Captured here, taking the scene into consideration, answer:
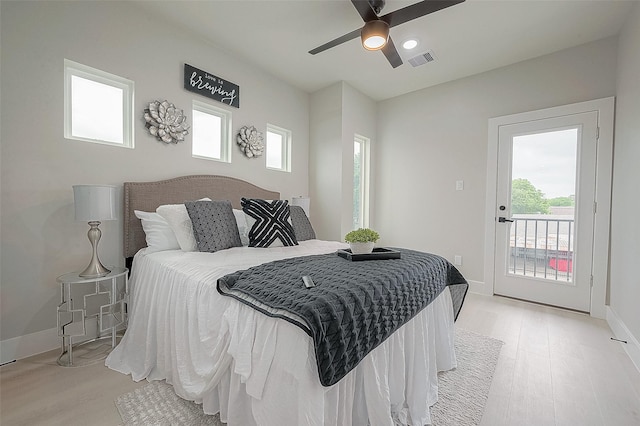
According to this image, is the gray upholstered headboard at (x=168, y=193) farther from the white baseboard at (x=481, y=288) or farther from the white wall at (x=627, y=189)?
the white wall at (x=627, y=189)

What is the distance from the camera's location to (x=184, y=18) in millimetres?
2580

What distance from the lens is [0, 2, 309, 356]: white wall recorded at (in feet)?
6.15

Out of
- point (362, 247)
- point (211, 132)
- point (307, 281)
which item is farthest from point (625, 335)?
point (211, 132)

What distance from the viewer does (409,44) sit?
2.87m

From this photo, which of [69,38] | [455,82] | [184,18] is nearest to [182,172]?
[69,38]

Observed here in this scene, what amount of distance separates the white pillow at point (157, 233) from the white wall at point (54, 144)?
295 mm

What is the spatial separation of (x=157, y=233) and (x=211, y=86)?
169cm

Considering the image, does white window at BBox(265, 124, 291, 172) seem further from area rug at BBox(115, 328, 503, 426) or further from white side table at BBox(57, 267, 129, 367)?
area rug at BBox(115, 328, 503, 426)

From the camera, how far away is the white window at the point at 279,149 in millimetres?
3773

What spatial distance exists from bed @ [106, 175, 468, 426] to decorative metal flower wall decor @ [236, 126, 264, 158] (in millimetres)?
1301

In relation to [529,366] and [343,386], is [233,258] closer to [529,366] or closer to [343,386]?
[343,386]

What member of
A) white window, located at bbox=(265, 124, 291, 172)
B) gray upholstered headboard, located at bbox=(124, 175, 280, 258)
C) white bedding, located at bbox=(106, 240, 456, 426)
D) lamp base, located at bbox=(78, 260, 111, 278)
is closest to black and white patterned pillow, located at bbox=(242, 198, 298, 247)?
white bedding, located at bbox=(106, 240, 456, 426)

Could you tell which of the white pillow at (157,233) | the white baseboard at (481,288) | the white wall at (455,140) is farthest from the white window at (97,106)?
the white baseboard at (481,288)

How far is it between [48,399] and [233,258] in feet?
3.97
